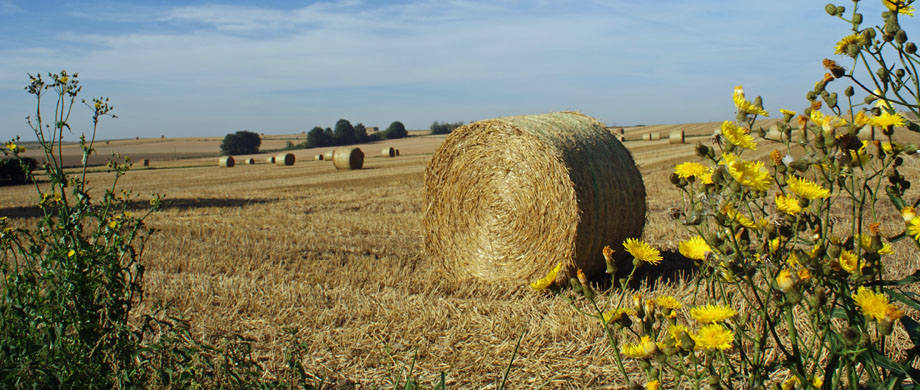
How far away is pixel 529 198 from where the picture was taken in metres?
5.49

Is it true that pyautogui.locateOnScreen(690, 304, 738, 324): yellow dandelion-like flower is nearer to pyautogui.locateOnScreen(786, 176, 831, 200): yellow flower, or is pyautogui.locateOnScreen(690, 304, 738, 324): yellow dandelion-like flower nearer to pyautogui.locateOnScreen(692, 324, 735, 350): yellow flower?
pyautogui.locateOnScreen(692, 324, 735, 350): yellow flower

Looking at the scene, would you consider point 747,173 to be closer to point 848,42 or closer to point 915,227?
Result: point 915,227

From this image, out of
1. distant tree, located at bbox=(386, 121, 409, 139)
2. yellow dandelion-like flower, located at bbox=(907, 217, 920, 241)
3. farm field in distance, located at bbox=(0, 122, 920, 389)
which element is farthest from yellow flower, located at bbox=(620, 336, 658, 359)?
distant tree, located at bbox=(386, 121, 409, 139)

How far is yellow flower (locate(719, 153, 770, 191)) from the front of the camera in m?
1.29

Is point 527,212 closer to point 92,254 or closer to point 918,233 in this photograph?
point 92,254

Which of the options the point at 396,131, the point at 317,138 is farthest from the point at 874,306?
the point at 396,131

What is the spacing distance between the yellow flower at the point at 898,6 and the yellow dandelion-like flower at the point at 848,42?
9 cm

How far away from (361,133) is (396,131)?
16.8ft

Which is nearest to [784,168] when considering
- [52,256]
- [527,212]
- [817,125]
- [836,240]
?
[817,125]

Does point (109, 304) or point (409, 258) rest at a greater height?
point (109, 304)

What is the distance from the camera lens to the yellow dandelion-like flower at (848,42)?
1.56 metres

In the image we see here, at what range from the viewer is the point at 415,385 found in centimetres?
252

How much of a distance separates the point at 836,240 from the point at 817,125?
0.33 meters

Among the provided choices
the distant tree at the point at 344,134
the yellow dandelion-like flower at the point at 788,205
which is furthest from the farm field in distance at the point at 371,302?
the distant tree at the point at 344,134
